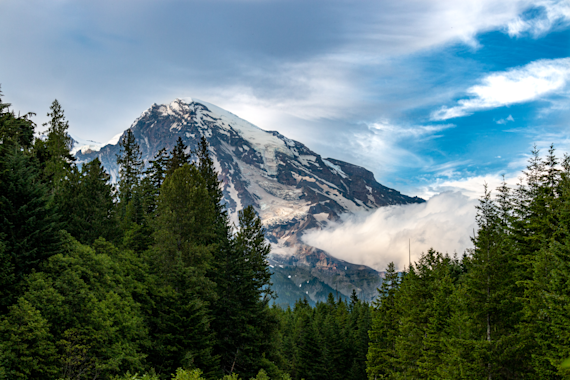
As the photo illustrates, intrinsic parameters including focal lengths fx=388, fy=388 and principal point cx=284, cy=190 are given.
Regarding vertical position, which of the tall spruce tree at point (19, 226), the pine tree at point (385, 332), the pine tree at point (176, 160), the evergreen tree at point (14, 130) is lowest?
the pine tree at point (385, 332)

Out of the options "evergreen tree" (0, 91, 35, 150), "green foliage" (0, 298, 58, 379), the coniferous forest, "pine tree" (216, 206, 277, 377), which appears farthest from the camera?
"pine tree" (216, 206, 277, 377)

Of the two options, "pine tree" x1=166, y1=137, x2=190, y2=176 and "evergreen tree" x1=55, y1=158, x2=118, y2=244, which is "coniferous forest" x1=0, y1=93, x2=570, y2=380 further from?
"pine tree" x1=166, y1=137, x2=190, y2=176

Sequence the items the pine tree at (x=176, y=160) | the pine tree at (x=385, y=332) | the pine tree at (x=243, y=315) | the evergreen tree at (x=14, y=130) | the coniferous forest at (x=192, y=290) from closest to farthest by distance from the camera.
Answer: the coniferous forest at (x=192, y=290) → the evergreen tree at (x=14, y=130) → the pine tree at (x=243, y=315) → the pine tree at (x=385, y=332) → the pine tree at (x=176, y=160)

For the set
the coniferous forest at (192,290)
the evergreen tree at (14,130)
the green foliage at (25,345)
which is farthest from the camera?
the evergreen tree at (14,130)

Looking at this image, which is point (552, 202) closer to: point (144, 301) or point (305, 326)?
point (144, 301)

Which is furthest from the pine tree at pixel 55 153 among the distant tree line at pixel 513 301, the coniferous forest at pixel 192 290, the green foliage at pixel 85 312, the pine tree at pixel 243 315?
the distant tree line at pixel 513 301

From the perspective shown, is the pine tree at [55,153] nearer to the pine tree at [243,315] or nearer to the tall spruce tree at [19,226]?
the tall spruce tree at [19,226]

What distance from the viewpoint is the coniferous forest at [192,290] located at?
66.3ft

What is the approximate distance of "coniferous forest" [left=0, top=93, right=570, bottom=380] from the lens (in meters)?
20.2

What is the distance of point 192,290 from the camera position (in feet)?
107

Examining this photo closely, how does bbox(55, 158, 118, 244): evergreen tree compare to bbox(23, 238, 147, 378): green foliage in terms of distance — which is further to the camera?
bbox(55, 158, 118, 244): evergreen tree

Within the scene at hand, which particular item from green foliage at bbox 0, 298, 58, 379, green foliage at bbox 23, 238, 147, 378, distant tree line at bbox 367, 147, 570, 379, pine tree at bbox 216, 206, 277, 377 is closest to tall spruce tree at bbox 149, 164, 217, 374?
pine tree at bbox 216, 206, 277, 377

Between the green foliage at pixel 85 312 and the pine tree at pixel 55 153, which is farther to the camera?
the pine tree at pixel 55 153

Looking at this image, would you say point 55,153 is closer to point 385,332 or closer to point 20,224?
point 20,224
